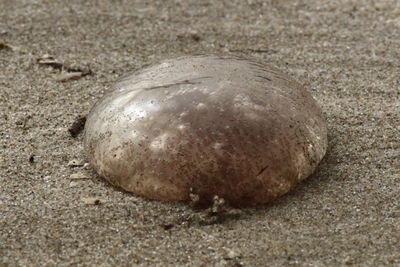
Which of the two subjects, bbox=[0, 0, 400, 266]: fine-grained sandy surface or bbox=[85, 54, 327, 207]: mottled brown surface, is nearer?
bbox=[0, 0, 400, 266]: fine-grained sandy surface

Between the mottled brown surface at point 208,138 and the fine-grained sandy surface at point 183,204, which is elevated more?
the mottled brown surface at point 208,138

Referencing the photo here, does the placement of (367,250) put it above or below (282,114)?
below

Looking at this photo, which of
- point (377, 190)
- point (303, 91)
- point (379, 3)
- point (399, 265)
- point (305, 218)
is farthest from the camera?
point (379, 3)

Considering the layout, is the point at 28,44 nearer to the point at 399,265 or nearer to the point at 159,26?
the point at 159,26

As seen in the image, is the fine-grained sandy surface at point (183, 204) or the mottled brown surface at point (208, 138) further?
the mottled brown surface at point (208, 138)

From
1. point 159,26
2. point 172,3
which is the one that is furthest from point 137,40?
point 172,3

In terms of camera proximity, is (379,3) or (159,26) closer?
(159,26)

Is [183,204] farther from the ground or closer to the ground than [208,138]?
closer to the ground

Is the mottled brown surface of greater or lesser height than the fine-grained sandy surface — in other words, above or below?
above
